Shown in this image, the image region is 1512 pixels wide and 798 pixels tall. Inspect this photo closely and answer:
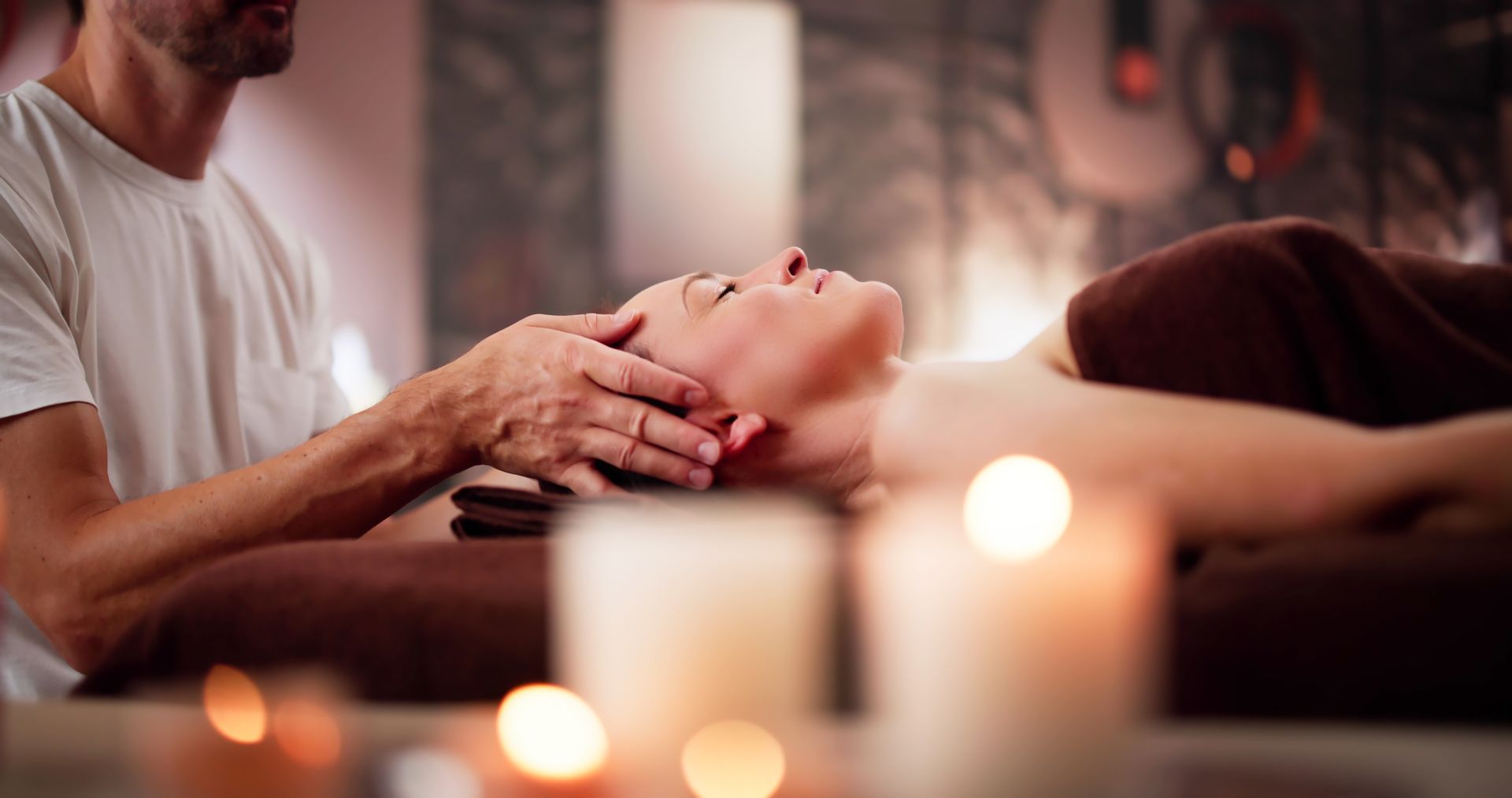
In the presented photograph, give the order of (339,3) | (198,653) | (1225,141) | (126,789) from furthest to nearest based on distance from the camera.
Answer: (1225,141) < (339,3) < (198,653) < (126,789)

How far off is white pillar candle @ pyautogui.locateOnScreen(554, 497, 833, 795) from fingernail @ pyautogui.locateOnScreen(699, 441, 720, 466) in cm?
72

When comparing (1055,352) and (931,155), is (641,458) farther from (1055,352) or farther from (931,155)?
(931,155)

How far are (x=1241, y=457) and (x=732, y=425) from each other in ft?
2.05

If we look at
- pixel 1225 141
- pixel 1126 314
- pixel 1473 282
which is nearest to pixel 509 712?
pixel 1126 314

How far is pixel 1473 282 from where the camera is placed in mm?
1017

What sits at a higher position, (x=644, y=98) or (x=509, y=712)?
(x=644, y=98)

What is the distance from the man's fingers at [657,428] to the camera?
46.2 inches

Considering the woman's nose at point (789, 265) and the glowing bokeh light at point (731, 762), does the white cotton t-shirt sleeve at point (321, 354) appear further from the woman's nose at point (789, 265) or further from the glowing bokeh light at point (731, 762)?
the glowing bokeh light at point (731, 762)

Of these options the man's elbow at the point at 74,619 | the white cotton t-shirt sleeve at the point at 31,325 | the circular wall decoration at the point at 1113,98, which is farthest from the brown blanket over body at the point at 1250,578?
the circular wall decoration at the point at 1113,98

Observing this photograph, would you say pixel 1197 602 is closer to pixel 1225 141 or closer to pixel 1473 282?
pixel 1473 282

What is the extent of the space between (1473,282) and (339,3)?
3598 millimetres

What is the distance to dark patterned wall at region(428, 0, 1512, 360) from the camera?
3.72m

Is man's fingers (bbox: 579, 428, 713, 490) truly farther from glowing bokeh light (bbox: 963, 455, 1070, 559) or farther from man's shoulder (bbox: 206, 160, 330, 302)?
man's shoulder (bbox: 206, 160, 330, 302)

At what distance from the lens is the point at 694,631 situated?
43 centimetres
